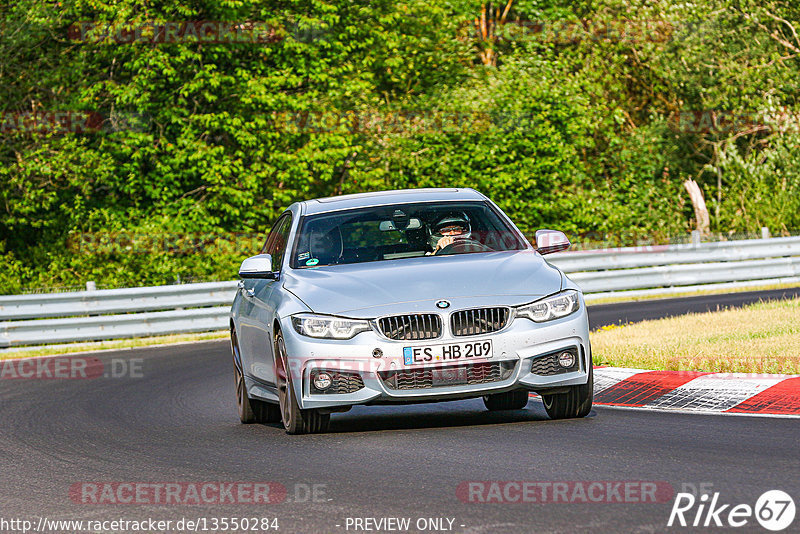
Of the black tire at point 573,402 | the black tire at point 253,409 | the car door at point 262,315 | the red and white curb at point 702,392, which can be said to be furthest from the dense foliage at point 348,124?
the black tire at point 573,402

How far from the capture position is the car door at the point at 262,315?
31.2ft

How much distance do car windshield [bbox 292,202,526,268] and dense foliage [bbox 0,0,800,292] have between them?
2078 centimetres

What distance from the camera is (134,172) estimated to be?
1287 inches

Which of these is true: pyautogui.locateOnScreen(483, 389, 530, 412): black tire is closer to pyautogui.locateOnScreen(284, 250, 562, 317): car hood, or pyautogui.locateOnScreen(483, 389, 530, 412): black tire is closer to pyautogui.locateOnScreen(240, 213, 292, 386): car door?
pyautogui.locateOnScreen(284, 250, 562, 317): car hood

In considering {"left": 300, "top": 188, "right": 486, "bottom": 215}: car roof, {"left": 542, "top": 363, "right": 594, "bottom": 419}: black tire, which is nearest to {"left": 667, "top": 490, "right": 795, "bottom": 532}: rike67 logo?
{"left": 542, "top": 363, "right": 594, "bottom": 419}: black tire

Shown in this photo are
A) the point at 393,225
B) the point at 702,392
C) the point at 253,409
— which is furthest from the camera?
the point at 253,409

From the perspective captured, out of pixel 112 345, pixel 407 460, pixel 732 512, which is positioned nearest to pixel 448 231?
pixel 407 460

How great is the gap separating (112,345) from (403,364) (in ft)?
46.4

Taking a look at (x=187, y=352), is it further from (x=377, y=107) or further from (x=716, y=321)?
(x=377, y=107)

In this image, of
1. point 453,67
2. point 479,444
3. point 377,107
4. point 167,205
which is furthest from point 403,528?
point 453,67

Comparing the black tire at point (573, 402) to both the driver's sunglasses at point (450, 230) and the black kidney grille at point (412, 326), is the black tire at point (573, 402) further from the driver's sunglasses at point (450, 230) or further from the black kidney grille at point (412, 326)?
the driver's sunglasses at point (450, 230)

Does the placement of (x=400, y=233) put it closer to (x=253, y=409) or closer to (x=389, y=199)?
(x=389, y=199)

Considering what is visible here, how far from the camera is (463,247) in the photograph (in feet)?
32.1

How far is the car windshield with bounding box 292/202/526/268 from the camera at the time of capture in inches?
383
